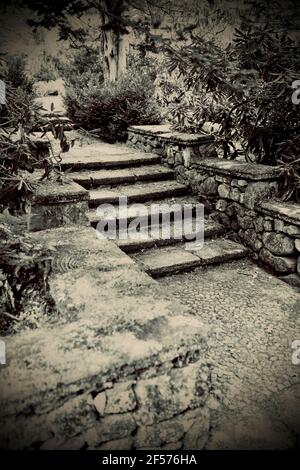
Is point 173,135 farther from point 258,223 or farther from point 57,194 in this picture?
point 57,194

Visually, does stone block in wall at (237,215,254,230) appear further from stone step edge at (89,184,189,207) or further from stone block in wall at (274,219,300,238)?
stone step edge at (89,184,189,207)

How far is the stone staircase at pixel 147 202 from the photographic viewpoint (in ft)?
11.6

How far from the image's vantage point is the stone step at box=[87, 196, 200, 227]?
12.5ft

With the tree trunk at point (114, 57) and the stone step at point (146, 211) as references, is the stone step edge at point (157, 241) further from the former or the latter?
the tree trunk at point (114, 57)

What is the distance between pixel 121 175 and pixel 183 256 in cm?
164

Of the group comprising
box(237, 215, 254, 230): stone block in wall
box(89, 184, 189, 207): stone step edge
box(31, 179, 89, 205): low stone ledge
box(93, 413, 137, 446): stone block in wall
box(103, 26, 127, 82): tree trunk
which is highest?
box(103, 26, 127, 82): tree trunk

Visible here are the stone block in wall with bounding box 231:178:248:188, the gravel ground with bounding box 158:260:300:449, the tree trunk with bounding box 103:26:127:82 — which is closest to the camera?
the gravel ground with bounding box 158:260:300:449

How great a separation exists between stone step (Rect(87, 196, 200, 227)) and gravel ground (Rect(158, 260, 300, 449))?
91cm

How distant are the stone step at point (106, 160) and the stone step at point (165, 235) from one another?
137 centimetres

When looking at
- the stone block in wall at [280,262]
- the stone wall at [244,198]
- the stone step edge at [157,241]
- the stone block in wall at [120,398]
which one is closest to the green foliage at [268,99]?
the stone wall at [244,198]

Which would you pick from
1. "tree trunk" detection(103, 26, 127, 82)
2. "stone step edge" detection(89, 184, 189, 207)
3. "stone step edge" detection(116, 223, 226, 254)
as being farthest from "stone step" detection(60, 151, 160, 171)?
"tree trunk" detection(103, 26, 127, 82)

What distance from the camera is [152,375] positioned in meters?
1.30

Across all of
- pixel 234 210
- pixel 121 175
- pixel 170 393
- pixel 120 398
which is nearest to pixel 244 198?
pixel 234 210

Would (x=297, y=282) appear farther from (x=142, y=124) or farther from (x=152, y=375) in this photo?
(x=142, y=124)
